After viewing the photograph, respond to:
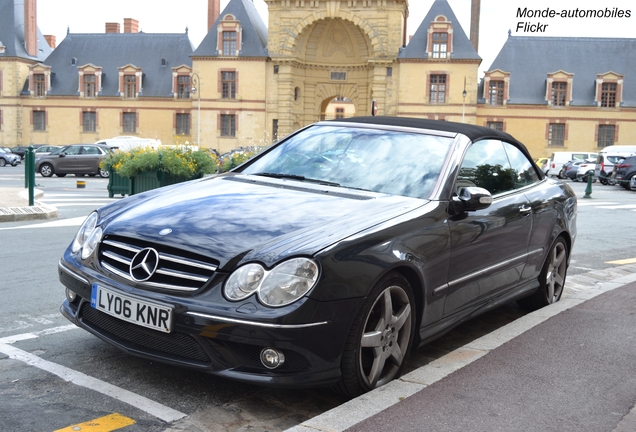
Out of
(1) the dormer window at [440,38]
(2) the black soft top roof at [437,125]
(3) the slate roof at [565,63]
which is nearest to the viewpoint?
(2) the black soft top roof at [437,125]

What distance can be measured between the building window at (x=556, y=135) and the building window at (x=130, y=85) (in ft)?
106

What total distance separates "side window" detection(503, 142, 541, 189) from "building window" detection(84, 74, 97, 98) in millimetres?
57363

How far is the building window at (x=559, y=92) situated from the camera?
56.3 metres

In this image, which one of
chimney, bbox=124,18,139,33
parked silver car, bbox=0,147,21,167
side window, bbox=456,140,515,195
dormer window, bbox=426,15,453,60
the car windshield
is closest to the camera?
the car windshield

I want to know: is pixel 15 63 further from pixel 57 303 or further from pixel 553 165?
pixel 57 303

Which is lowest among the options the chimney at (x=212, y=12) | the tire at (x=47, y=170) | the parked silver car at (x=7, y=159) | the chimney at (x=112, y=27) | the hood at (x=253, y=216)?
the parked silver car at (x=7, y=159)

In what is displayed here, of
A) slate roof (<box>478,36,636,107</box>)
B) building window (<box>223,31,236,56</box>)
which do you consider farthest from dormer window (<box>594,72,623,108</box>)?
building window (<box>223,31,236,56</box>)

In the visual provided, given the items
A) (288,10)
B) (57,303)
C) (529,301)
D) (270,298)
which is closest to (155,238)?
(270,298)

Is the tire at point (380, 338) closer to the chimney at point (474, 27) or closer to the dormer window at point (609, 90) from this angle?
the dormer window at point (609, 90)

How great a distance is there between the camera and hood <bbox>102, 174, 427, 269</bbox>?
376cm

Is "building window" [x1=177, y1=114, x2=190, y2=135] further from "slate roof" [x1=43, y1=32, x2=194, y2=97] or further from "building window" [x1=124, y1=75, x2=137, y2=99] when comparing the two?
"building window" [x1=124, y1=75, x2=137, y2=99]

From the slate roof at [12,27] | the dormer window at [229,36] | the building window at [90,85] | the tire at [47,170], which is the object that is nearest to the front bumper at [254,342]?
the tire at [47,170]

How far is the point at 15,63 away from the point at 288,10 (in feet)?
72.9

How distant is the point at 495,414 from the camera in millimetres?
3543
